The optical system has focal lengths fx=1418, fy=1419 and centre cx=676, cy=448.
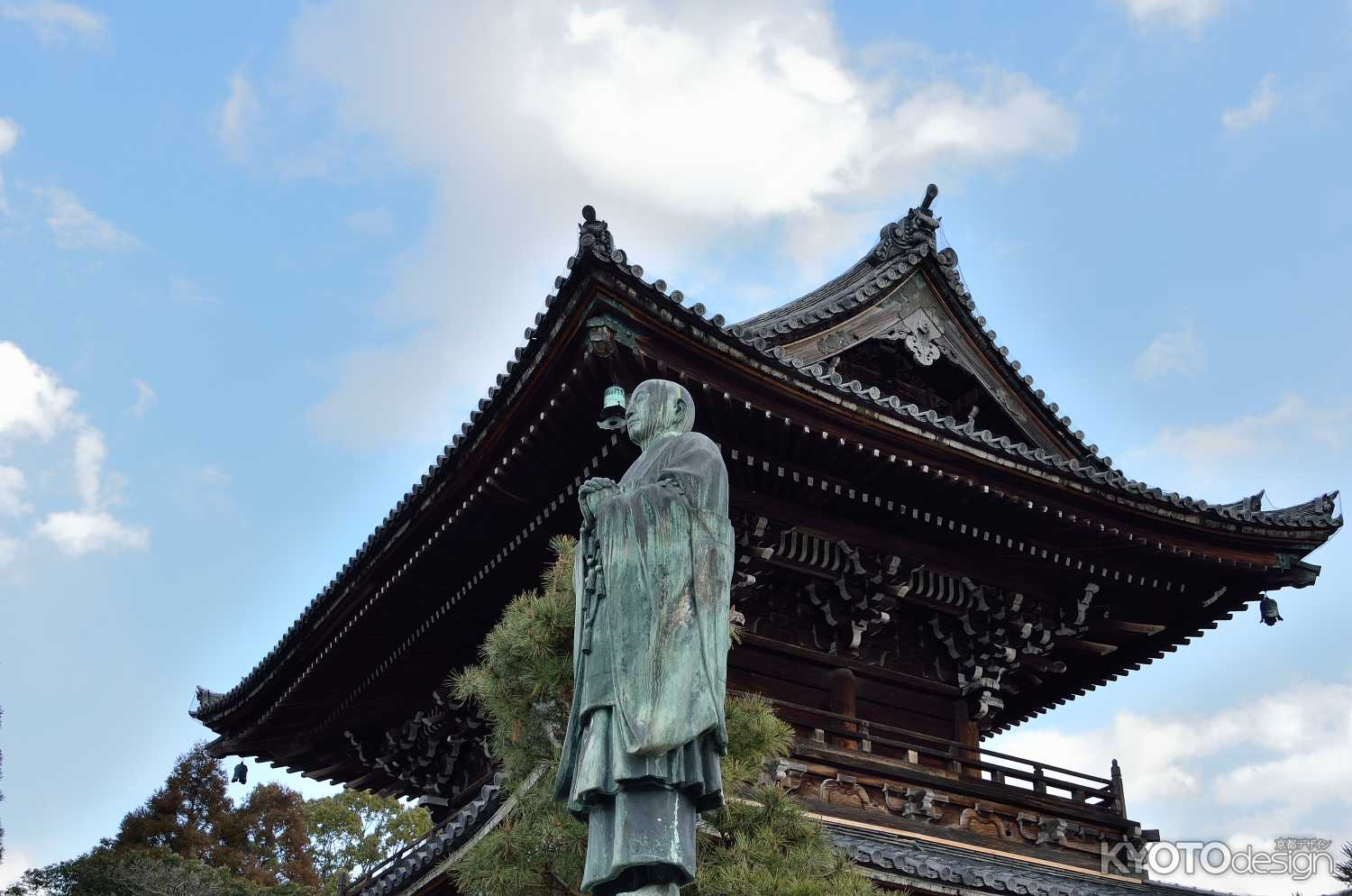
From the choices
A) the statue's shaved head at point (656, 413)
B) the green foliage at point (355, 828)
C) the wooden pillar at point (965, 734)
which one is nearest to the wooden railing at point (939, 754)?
the wooden pillar at point (965, 734)

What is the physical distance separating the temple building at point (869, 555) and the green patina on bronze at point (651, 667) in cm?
413

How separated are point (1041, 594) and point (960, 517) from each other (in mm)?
1670

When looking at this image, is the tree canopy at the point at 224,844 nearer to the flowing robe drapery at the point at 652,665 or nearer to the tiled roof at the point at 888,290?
the tiled roof at the point at 888,290

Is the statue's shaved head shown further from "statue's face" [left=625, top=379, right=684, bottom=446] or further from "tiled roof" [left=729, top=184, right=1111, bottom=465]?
"tiled roof" [left=729, top=184, right=1111, bottom=465]

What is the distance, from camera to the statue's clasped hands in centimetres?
563

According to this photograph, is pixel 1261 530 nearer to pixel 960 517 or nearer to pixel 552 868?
pixel 960 517

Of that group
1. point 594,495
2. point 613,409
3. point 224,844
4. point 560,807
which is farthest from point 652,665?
point 224,844

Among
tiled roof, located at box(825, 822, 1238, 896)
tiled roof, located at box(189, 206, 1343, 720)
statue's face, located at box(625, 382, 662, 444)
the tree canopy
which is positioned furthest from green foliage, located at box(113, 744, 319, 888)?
statue's face, located at box(625, 382, 662, 444)

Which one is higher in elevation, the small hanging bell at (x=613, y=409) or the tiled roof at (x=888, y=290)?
the tiled roof at (x=888, y=290)

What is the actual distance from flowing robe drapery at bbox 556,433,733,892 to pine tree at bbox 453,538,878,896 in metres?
1.62

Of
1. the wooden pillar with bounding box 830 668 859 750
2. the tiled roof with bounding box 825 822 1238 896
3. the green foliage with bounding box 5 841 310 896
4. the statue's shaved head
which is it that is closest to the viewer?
the statue's shaved head

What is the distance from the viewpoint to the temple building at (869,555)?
10.2 m

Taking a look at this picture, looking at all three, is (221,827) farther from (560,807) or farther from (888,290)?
(560,807)

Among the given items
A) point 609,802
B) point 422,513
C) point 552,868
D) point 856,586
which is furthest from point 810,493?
point 609,802
